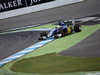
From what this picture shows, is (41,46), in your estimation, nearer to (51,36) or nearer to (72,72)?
(51,36)

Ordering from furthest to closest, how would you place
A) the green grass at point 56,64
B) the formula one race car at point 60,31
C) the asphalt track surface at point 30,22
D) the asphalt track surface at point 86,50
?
the asphalt track surface at point 30,22 < the formula one race car at point 60,31 < the asphalt track surface at point 86,50 < the green grass at point 56,64

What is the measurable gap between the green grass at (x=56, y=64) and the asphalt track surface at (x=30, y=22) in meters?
2.89

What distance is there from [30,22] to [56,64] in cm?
1444

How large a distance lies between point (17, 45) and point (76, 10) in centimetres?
1077

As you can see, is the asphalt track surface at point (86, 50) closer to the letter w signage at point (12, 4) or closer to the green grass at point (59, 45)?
the green grass at point (59, 45)

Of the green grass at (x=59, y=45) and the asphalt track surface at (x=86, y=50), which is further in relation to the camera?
the green grass at (x=59, y=45)

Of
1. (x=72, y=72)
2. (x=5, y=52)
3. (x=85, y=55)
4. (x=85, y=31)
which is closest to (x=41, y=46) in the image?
(x=5, y=52)

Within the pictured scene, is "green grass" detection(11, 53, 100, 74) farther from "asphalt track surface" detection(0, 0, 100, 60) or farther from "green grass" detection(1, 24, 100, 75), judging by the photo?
"asphalt track surface" detection(0, 0, 100, 60)

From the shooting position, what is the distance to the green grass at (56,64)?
7.73 m

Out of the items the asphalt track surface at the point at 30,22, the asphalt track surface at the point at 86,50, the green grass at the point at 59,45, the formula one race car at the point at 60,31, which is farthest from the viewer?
the asphalt track surface at the point at 30,22

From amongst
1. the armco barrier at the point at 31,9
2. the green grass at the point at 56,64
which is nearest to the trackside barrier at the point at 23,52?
the green grass at the point at 56,64

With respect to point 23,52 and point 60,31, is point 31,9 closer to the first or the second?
point 60,31

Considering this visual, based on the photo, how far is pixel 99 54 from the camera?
28.4 ft

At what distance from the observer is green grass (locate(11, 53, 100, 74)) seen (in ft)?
25.4
